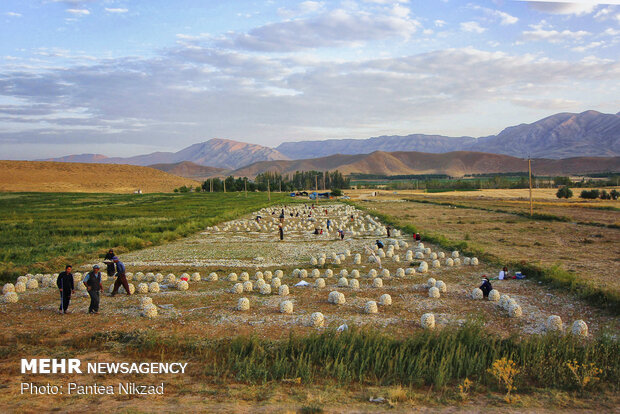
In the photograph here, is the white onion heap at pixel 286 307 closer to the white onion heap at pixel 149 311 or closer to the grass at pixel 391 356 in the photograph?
the grass at pixel 391 356

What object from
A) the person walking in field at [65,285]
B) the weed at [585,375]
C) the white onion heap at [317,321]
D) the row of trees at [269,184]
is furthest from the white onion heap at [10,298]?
the row of trees at [269,184]

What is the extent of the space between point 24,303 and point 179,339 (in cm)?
638

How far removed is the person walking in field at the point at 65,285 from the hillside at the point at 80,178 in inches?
3945

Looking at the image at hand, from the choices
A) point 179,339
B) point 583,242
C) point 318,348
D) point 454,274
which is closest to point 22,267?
point 179,339

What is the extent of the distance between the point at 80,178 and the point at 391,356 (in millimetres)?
126123

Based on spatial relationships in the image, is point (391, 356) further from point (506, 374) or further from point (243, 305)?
point (243, 305)

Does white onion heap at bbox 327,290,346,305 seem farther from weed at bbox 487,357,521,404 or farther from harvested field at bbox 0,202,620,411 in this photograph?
weed at bbox 487,357,521,404

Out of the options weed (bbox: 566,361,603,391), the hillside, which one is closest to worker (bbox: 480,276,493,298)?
weed (bbox: 566,361,603,391)

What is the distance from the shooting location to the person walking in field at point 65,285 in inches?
417

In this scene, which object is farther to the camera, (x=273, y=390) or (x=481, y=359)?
(x=481, y=359)

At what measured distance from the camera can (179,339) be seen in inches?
352

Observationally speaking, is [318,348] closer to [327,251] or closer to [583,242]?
[327,251]

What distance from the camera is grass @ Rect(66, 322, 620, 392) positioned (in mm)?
7285

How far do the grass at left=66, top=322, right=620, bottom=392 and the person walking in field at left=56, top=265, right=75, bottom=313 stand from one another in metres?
2.46
